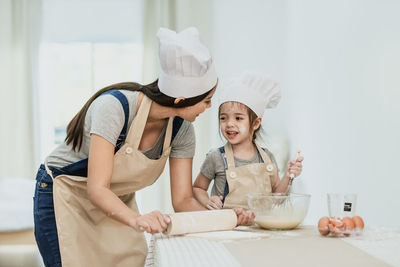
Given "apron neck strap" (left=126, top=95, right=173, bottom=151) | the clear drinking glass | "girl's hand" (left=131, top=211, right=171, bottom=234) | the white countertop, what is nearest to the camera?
the white countertop

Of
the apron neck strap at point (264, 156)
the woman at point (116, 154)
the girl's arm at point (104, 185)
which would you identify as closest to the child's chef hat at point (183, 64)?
the woman at point (116, 154)

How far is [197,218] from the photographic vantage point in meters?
1.21

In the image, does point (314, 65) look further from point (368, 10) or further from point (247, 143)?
point (247, 143)

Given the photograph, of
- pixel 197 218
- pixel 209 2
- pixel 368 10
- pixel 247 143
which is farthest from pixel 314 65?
pixel 197 218

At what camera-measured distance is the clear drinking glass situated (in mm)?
1258

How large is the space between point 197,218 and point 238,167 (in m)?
0.49

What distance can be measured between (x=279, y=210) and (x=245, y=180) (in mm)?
391

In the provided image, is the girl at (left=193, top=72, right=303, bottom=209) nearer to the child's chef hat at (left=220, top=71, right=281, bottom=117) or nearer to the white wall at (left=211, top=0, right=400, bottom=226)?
the child's chef hat at (left=220, top=71, right=281, bottom=117)

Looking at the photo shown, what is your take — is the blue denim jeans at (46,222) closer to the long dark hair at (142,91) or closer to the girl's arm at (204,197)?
the long dark hair at (142,91)

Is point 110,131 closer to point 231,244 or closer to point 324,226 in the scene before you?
point 231,244

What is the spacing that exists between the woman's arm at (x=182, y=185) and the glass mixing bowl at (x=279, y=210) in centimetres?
29

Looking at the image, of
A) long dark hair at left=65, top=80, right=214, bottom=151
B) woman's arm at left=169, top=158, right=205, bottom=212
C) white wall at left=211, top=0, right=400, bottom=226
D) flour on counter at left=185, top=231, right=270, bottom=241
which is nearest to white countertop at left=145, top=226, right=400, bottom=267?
flour on counter at left=185, top=231, right=270, bottom=241

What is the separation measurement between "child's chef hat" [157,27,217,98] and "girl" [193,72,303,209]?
37 centimetres

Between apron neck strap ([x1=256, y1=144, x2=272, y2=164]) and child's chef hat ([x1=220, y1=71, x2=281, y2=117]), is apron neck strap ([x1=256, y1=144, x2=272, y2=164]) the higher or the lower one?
the lower one
